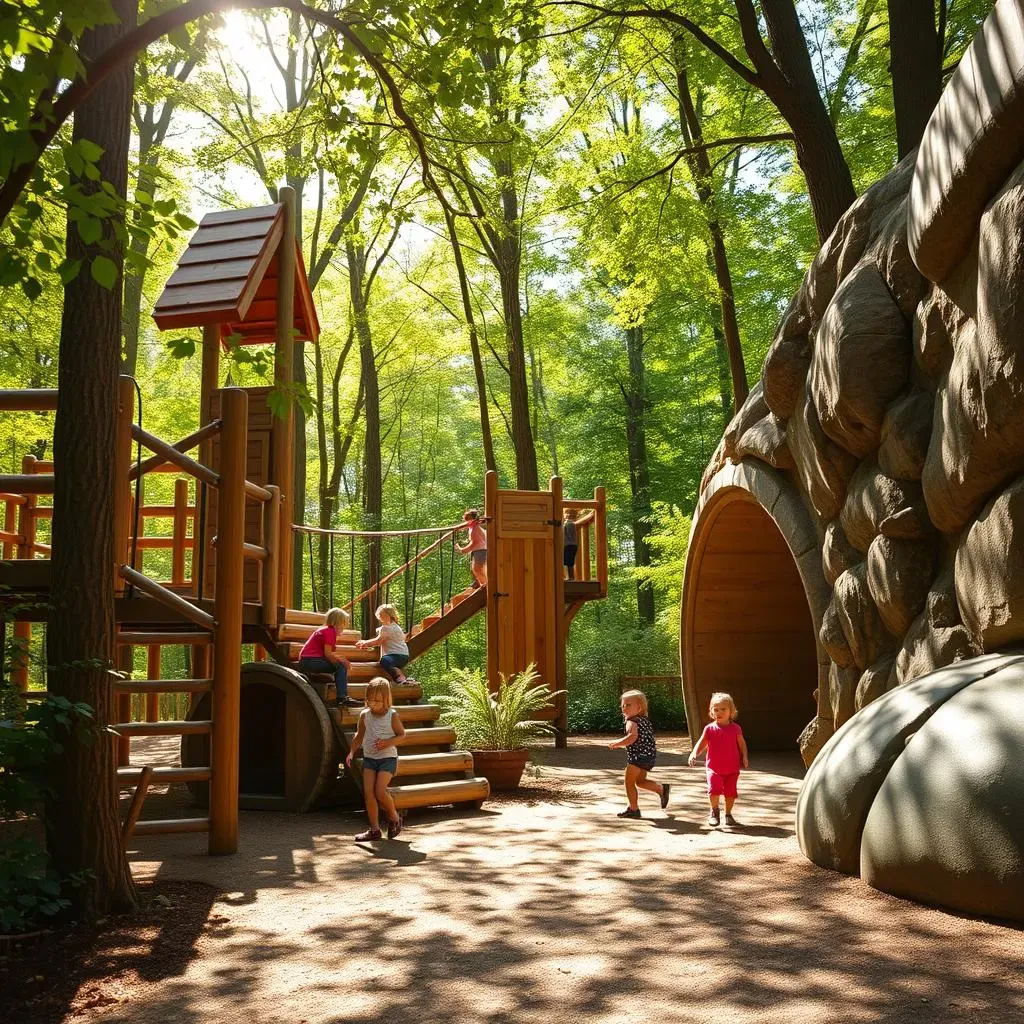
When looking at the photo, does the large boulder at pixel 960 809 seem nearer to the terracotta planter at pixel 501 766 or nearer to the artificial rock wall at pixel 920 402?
the artificial rock wall at pixel 920 402

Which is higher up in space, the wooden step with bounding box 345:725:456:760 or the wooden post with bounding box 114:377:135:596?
the wooden post with bounding box 114:377:135:596

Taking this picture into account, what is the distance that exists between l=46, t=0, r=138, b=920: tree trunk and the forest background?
1.05ft

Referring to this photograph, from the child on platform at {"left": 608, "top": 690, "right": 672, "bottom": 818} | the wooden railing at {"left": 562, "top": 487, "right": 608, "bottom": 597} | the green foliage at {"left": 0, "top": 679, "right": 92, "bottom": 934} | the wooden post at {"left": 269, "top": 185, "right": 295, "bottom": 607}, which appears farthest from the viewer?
the wooden railing at {"left": 562, "top": 487, "right": 608, "bottom": 597}

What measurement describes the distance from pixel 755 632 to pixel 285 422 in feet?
18.1

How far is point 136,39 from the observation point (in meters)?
4.28

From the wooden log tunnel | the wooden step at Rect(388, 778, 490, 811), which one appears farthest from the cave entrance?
the wooden step at Rect(388, 778, 490, 811)

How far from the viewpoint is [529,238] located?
22.1 metres

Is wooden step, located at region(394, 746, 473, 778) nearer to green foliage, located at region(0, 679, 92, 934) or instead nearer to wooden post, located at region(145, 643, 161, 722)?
wooden post, located at region(145, 643, 161, 722)

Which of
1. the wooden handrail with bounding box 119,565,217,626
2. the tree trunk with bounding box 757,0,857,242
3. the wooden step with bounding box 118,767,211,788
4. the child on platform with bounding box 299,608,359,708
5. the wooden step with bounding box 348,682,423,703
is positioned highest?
the tree trunk with bounding box 757,0,857,242

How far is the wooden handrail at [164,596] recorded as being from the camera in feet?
20.0

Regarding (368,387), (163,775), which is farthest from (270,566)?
(368,387)

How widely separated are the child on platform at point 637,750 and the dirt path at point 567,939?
0.83m

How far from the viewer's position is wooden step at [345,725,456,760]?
8539mm

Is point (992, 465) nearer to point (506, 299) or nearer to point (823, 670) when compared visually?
point (823, 670)
